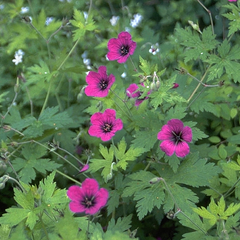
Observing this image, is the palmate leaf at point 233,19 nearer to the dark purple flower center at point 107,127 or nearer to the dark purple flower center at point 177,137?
the dark purple flower center at point 177,137

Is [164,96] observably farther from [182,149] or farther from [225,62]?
[225,62]

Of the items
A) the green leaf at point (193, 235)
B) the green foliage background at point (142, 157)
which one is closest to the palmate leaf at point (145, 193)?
the green foliage background at point (142, 157)

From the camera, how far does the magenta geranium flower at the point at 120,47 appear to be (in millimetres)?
1712

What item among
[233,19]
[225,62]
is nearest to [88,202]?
[225,62]

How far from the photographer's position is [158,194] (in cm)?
159

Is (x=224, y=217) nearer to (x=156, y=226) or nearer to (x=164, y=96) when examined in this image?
(x=164, y=96)

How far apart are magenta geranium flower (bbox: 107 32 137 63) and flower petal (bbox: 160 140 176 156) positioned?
0.49 metres

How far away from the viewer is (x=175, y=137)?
5.15 ft

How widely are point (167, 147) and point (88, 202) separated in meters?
0.47

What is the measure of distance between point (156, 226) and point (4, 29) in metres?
2.50

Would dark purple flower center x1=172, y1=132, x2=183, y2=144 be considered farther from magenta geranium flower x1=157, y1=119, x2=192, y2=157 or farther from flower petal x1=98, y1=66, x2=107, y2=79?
flower petal x1=98, y1=66, x2=107, y2=79

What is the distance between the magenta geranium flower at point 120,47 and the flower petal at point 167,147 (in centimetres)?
49

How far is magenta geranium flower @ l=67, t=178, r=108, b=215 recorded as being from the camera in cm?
123

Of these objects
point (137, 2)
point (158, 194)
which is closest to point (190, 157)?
point (158, 194)
